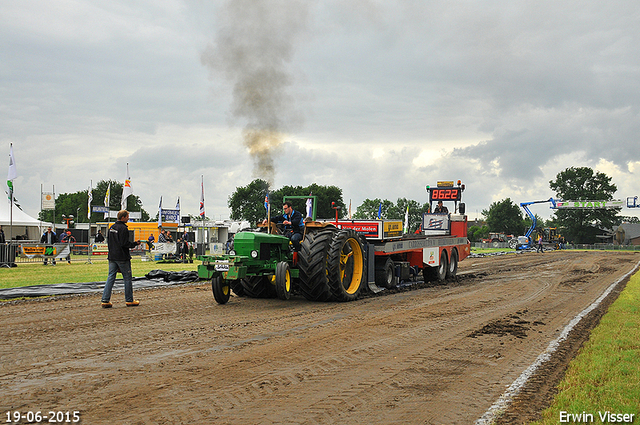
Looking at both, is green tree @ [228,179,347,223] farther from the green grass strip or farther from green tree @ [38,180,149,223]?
green tree @ [38,180,149,223]

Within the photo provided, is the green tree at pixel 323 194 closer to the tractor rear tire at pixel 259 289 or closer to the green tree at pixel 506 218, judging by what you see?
the tractor rear tire at pixel 259 289

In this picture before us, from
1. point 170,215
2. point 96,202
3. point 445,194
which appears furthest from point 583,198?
point 96,202

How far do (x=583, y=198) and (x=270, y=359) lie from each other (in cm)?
8530

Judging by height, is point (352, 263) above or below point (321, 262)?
below

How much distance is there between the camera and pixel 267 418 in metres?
4.16

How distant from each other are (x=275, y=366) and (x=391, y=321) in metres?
3.50

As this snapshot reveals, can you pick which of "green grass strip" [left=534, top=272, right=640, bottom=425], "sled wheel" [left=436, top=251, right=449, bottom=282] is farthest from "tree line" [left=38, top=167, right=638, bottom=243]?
"green grass strip" [left=534, top=272, right=640, bottom=425]

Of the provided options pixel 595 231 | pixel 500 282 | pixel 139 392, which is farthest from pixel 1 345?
pixel 595 231

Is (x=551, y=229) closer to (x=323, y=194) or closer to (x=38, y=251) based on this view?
(x=323, y=194)

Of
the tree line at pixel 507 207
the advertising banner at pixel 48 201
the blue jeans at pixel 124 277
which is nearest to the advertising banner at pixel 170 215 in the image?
the tree line at pixel 507 207

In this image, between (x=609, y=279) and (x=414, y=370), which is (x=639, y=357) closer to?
(x=414, y=370)

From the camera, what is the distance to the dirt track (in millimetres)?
4383

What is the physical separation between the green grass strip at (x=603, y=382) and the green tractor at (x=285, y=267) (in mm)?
4978

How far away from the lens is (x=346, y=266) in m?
11.8
